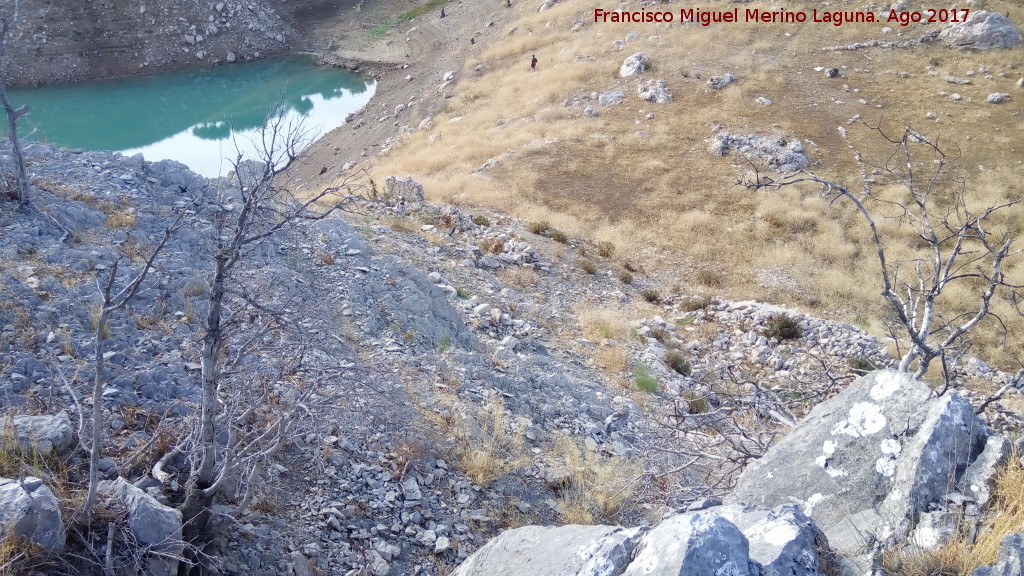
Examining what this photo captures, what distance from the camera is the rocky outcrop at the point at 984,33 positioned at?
1027 inches

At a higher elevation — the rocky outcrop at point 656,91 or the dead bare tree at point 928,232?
the rocky outcrop at point 656,91

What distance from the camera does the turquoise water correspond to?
28656 millimetres

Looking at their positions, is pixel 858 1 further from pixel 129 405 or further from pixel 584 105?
pixel 129 405

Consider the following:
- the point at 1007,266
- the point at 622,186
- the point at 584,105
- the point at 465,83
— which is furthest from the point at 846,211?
the point at 465,83

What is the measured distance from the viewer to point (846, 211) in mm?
17906

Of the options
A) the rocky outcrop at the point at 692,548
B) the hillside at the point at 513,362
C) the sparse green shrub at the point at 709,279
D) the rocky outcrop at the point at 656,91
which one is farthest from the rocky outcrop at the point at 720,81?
the rocky outcrop at the point at 692,548

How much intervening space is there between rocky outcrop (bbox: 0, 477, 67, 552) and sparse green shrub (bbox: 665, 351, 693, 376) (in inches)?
354

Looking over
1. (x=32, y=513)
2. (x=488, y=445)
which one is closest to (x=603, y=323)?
(x=488, y=445)

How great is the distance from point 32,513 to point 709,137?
22306mm

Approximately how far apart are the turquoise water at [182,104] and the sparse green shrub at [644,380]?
22.1 metres

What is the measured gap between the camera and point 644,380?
10008mm

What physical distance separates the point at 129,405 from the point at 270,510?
1.61 metres

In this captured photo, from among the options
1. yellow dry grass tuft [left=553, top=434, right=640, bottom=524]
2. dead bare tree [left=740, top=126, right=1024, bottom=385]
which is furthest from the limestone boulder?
yellow dry grass tuft [left=553, top=434, right=640, bottom=524]

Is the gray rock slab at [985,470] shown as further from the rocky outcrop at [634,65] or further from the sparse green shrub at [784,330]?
the rocky outcrop at [634,65]
